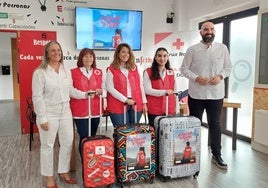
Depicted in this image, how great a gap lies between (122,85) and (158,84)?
438mm

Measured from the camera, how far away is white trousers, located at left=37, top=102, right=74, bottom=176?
2.44m

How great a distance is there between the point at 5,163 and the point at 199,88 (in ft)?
8.70

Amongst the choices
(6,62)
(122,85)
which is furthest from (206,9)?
(6,62)

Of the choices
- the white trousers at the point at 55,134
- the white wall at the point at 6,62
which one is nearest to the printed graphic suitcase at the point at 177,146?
the white trousers at the point at 55,134

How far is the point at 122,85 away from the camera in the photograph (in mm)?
2803

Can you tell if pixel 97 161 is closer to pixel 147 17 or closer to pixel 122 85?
pixel 122 85

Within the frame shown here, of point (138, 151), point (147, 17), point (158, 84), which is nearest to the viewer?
point (138, 151)

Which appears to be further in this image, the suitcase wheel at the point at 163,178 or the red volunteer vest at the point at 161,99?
the red volunteer vest at the point at 161,99

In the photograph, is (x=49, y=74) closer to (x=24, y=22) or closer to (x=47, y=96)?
(x=47, y=96)

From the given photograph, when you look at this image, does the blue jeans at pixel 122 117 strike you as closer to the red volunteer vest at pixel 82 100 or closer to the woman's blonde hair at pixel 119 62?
the red volunteer vest at pixel 82 100

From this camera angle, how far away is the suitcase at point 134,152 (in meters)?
2.55

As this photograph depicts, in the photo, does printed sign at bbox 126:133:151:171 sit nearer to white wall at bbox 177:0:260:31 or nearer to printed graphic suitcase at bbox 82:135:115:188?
printed graphic suitcase at bbox 82:135:115:188

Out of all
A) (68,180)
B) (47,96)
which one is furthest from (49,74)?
(68,180)

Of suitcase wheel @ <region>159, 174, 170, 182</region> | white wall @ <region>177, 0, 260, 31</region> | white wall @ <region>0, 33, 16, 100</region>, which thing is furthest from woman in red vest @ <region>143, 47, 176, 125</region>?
white wall @ <region>0, 33, 16, 100</region>
